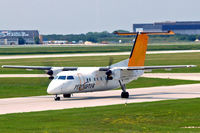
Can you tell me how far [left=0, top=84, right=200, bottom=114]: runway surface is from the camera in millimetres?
30609

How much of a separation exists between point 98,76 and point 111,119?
10464 mm

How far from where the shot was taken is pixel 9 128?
22.7 meters

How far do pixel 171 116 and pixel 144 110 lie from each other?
2.70 metres

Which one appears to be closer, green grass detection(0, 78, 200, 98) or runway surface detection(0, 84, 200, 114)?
runway surface detection(0, 84, 200, 114)

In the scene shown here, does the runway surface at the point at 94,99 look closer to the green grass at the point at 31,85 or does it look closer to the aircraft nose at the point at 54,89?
the aircraft nose at the point at 54,89

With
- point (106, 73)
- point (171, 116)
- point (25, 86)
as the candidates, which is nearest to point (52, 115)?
point (171, 116)

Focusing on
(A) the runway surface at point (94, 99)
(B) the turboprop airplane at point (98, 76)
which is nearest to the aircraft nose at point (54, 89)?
(B) the turboprop airplane at point (98, 76)

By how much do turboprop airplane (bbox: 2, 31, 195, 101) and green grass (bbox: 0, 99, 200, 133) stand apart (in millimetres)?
4102

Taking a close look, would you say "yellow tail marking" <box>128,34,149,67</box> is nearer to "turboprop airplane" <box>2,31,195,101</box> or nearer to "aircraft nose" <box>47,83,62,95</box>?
"turboprop airplane" <box>2,31,195,101</box>

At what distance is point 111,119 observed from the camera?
83.7 feet

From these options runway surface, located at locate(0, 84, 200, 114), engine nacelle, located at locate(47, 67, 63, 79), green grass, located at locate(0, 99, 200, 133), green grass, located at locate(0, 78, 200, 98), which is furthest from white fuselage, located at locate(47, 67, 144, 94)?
green grass, located at locate(0, 78, 200, 98)

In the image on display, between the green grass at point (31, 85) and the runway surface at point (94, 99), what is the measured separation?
320 centimetres

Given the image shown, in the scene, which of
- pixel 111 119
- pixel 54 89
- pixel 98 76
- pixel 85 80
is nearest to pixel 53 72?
pixel 85 80

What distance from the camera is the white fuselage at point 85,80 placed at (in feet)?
109
